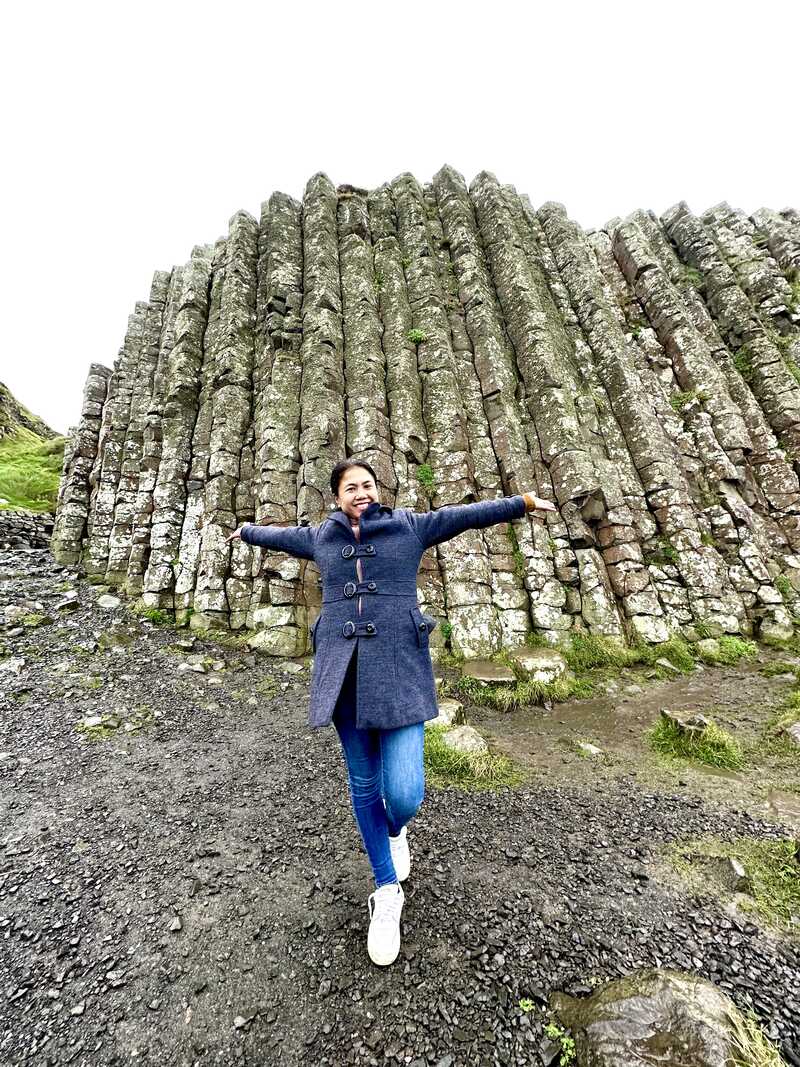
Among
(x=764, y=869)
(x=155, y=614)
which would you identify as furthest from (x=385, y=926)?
(x=155, y=614)

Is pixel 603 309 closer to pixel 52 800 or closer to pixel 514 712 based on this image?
pixel 514 712

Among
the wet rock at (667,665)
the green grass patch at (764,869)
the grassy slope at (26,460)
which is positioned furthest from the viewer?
the grassy slope at (26,460)

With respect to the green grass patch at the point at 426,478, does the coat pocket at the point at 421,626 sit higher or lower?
lower

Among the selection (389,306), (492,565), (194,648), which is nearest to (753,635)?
(492,565)

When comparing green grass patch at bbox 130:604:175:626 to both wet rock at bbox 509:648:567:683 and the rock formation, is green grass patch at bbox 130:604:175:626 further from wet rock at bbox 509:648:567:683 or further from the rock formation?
wet rock at bbox 509:648:567:683

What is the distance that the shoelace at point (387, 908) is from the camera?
3521mm

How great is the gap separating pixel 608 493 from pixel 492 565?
4.09 meters

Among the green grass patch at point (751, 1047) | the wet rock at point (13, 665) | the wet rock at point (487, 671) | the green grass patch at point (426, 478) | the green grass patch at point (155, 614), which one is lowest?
the green grass patch at point (751, 1047)

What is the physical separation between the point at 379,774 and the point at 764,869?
3950mm

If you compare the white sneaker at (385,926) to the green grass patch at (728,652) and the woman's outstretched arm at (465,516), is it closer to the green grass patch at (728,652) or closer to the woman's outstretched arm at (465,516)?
the woman's outstretched arm at (465,516)

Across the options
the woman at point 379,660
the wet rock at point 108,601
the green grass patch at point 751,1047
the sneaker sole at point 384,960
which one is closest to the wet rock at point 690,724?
the green grass patch at point 751,1047

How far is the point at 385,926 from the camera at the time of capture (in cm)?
349

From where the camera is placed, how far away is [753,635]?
1059 cm

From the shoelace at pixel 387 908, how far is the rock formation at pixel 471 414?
271 inches
